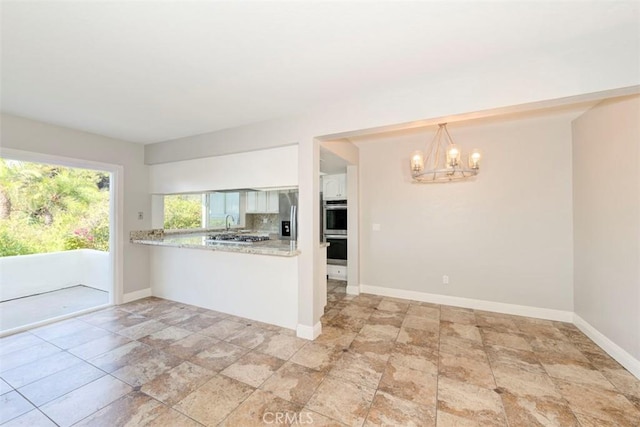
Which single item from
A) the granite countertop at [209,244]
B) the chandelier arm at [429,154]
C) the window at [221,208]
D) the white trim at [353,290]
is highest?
the chandelier arm at [429,154]

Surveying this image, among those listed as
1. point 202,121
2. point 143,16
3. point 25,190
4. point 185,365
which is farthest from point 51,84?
point 25,190

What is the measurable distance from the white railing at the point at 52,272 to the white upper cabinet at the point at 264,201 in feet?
8.31

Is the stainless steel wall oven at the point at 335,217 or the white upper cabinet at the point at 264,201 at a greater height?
the white upper cabinet at the point at 264,201

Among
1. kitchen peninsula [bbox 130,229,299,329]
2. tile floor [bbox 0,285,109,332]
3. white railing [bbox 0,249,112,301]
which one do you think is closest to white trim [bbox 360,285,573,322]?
kitchen peninsula [bbox 130,229,299,329]

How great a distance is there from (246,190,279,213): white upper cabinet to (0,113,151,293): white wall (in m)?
1.78

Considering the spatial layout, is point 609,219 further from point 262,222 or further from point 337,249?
point 262,222

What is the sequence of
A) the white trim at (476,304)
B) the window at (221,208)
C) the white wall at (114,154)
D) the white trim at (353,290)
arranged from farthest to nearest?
the window at (221,208)
the white trim at (353,290)
the white trim at (476,304)
the white wall at (114,154)

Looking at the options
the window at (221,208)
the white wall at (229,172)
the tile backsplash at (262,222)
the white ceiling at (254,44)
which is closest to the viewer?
the white ceiling at (254,44)

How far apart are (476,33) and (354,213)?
309 cm

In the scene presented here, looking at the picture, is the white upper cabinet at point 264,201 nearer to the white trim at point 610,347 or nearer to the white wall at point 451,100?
the white wall at point 451,100

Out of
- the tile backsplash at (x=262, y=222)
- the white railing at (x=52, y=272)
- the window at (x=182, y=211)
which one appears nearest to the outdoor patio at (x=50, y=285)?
the white railing at (x=52, y=272)

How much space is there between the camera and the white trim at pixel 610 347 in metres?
2.14

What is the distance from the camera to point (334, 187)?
496 cm

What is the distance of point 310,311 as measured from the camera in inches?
Answer: 111
